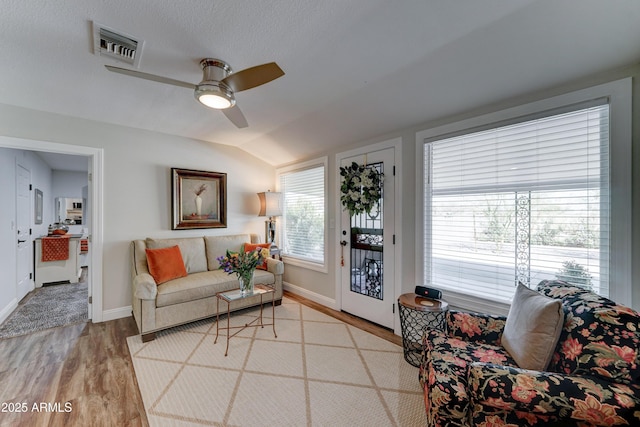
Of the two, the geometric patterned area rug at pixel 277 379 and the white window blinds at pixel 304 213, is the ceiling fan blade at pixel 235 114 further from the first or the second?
the geometric patterned area rug at pixel 277 379

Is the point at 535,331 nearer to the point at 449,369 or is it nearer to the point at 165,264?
the point at 449,369

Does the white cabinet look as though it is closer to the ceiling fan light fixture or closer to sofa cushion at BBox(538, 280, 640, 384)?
the ceiling fan light fixture

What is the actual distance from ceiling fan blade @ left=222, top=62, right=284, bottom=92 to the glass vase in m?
1.74

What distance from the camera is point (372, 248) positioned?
122 inches

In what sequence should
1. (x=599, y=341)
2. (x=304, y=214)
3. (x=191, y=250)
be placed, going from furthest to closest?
(x=304, y=214) < (x=191, y=250) < (x=599, y=341)

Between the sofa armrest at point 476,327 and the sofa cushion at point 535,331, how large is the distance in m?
0.20

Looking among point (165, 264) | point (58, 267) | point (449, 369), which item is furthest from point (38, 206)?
point (449, 369)

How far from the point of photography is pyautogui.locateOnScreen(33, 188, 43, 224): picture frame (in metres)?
4.53

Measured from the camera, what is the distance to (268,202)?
165 inches

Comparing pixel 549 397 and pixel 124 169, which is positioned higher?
pixel 124 169

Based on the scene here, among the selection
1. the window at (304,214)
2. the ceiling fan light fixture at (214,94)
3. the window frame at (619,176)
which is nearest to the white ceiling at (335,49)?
the window frame at (619,176)

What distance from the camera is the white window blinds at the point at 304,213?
383 centimetres

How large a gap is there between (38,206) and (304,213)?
5.07 metres

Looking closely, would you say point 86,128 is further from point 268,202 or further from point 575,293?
point 575,293
